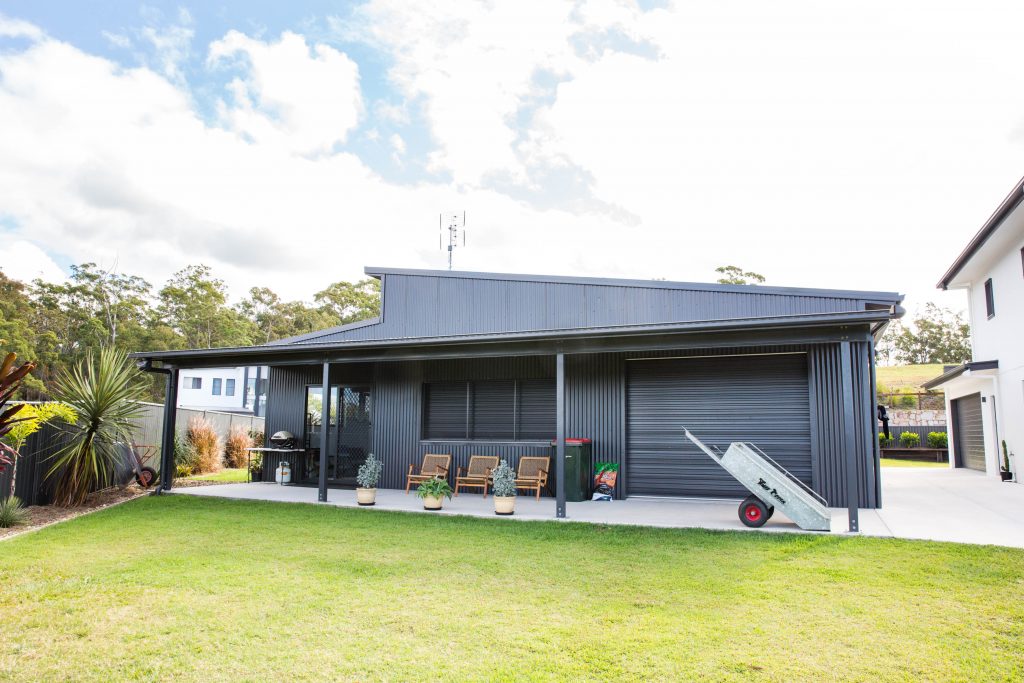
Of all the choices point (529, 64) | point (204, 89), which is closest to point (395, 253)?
point (204, 89)

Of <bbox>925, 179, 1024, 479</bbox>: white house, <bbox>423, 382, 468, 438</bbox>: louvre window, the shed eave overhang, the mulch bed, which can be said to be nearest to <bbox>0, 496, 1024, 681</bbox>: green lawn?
the mulch bed

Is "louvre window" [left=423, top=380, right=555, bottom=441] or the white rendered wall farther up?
the white rendered wall

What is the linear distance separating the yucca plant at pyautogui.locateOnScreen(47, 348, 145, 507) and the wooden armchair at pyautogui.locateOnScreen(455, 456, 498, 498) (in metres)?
5.46

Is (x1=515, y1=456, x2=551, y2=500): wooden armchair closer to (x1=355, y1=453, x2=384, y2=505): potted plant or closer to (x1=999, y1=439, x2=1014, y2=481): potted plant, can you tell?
(x1=355, y1=453, x2=384, y2=505): potted plant

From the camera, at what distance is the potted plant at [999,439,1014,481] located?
13000 millimetres

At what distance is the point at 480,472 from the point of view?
1117 cm

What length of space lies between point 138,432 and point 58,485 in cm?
344

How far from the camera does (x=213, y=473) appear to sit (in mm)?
16422

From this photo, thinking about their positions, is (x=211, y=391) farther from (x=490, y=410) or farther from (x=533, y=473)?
(x=533, y=473)

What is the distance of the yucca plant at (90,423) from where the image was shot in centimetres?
971

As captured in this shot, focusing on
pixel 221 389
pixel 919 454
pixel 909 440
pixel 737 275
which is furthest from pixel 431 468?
pixel 221 389

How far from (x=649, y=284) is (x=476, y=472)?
171 inches

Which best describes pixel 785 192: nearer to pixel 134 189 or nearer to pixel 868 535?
pixel 868 535

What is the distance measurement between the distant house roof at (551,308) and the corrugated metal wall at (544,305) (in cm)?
2
